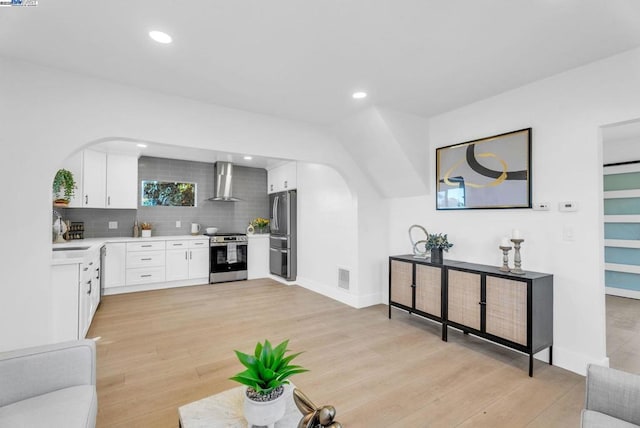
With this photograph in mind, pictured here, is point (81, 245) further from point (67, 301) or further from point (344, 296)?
point (344, 296)

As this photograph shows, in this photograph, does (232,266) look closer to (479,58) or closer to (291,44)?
(291,44)

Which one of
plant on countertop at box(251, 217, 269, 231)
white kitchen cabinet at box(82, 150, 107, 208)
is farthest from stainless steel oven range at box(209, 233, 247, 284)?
white kitchen cabinet at box(82, 150, 107, 208)

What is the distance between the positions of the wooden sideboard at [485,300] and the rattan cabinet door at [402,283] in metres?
0.01

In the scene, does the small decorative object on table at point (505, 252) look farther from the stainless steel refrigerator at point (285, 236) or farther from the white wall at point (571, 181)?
the stainless steel refrigerator at point (285, 236)

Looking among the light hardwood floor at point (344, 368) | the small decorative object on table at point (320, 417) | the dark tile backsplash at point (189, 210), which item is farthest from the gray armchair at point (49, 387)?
the dark tile backsplash at point (189, 210)

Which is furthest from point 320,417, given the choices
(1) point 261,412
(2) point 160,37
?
(2) point 160,37

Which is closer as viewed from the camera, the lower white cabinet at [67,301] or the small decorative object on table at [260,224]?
the lower white cabinet at [67,301]

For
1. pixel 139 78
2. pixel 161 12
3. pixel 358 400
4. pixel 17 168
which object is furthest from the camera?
pixel 139 78

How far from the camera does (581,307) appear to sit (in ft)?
8.48

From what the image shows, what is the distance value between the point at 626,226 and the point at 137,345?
7.24 m

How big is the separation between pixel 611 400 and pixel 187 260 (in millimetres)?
5734

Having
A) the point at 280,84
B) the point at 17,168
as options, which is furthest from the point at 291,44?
the point at 17,168

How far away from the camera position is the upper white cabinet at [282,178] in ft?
19.7

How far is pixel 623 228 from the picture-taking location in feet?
16.2
